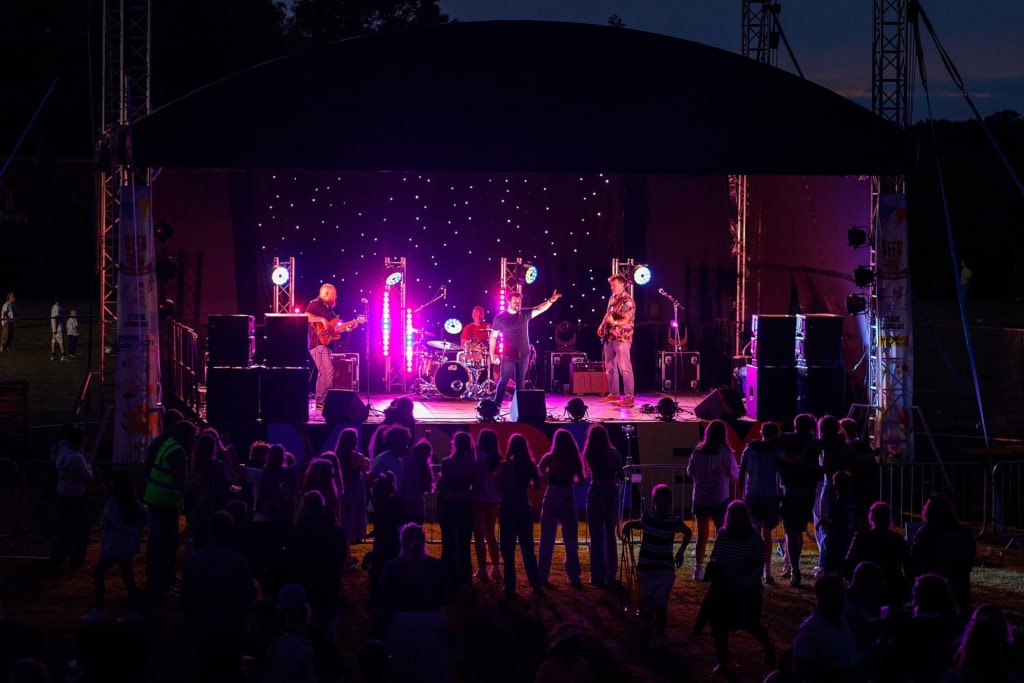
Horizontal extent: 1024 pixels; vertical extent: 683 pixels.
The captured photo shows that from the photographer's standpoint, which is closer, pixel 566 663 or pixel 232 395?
pixel 566 663

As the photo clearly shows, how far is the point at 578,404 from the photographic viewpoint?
15852 mm

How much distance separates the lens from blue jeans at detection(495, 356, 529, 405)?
1736 centimetres

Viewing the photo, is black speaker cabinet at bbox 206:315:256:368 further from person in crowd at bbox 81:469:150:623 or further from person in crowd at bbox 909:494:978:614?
person in crowd at bbox 909:494:978:614

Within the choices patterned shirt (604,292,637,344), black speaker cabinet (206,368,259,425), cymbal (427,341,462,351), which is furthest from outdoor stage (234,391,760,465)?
cymbal (427,341,462,351)

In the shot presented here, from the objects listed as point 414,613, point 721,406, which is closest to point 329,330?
point 721,406

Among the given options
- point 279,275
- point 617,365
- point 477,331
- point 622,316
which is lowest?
point 617,365

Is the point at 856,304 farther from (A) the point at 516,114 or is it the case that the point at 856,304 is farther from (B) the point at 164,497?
(B) the point at 164,497

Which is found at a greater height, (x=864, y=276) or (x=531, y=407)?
(x=864, y=276)

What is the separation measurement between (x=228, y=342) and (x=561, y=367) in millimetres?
7210

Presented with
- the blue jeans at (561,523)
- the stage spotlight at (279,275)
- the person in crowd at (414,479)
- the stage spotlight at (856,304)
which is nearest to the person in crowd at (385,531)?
the person in crowd at (414,479)

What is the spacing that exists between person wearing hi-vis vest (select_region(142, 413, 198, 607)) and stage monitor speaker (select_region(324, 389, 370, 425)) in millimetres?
4528

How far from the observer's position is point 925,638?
6582 mm

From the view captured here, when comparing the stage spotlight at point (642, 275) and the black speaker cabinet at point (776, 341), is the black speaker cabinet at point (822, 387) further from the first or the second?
the stage spotlight at point (642, 275)

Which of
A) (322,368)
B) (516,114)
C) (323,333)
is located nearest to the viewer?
(516,114)
